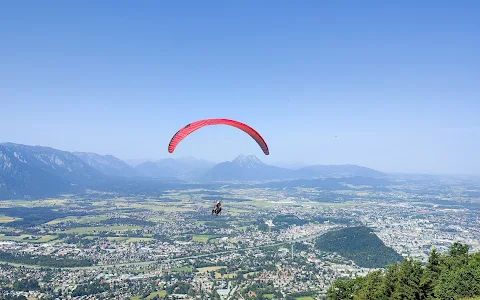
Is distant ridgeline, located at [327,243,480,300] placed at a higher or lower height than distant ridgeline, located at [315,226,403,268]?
higher

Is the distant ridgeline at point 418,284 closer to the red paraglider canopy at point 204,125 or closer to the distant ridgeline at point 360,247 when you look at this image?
the red paraglider canopy at point 204,125

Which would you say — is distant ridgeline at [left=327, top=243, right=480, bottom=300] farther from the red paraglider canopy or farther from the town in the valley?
the town in the valley

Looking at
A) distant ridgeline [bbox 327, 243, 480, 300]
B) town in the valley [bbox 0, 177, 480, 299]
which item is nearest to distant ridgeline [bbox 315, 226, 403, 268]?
→ town in the valley [bbox 0, 177, 480, 299]

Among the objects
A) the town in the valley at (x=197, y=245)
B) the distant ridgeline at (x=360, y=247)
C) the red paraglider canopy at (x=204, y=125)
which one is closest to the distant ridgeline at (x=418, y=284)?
the red paraglider canopy at (x=204, y=125)

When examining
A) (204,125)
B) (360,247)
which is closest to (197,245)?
(360,247)

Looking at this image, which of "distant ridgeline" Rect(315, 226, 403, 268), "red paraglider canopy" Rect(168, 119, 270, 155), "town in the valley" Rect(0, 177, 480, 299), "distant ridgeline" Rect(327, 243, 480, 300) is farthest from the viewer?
"distant ridgeline" Rect(315, 226, 403, 268)

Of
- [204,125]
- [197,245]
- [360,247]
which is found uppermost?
[204,125]

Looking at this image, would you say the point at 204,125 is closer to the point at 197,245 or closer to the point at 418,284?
the point at 418,284
